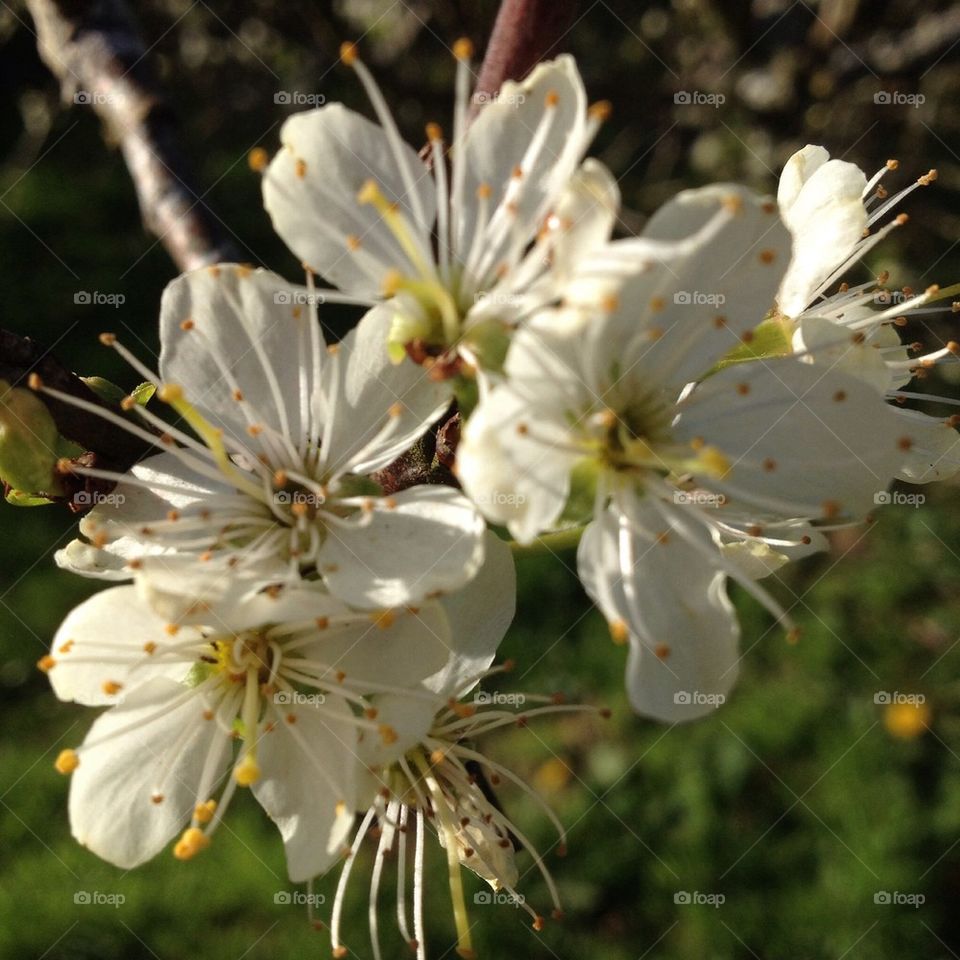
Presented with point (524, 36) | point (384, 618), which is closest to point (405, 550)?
point (384, 618)

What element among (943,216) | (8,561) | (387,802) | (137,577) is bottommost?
(8,561)

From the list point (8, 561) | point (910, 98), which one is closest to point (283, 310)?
point (910, 98)

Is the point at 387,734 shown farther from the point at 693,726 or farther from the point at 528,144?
the point at 693,726

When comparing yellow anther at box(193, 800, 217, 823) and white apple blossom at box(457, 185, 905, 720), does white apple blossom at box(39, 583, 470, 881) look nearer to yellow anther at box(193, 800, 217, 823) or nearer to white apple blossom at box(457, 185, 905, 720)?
yellow anther at box(193, 800, 217, 823)

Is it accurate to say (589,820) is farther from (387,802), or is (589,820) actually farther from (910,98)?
(910,98)

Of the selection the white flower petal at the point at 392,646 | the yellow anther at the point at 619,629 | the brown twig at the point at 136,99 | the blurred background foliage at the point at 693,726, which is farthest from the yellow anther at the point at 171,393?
the blurred background foliage at the point at 693,726

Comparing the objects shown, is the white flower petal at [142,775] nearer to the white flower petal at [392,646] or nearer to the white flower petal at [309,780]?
the white flower petal at [309,780]
